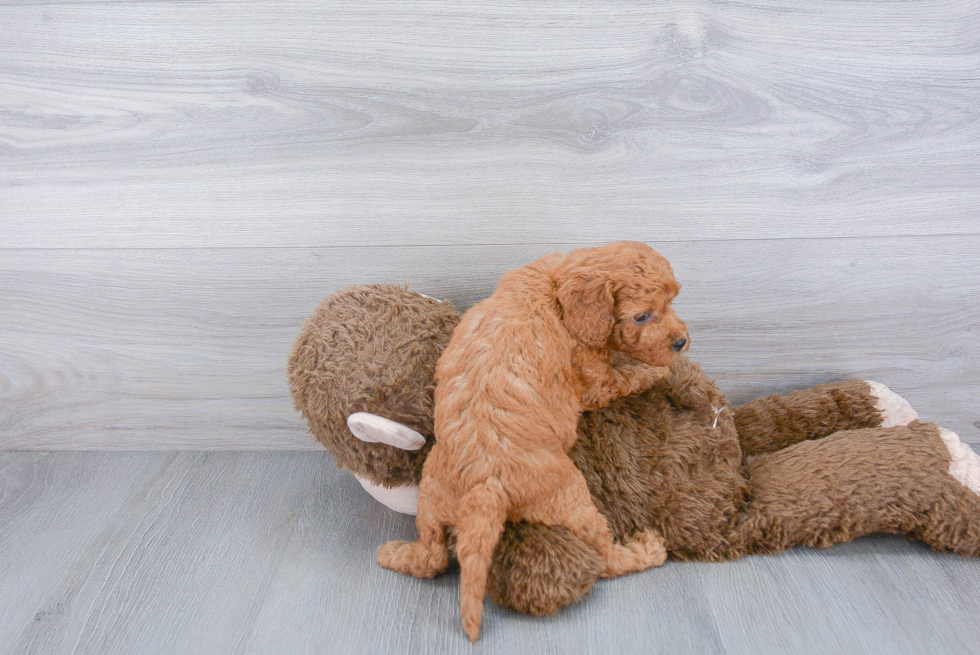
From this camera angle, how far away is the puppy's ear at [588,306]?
30.6 inches

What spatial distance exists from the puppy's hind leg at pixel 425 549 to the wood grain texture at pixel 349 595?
23 millimetres

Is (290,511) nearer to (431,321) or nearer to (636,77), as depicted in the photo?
(431,321)

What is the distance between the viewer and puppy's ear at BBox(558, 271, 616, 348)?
2.55 ft

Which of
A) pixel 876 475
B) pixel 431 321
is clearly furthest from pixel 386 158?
pixel 876 475

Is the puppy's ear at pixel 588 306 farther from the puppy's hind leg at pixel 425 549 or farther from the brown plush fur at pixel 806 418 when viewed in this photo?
the brown plush fur at pixel 806 418

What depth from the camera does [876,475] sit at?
33.4 inches

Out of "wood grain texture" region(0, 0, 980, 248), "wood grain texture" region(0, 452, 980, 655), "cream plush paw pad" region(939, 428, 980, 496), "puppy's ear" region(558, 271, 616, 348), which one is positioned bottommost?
"wood grain texture" region(0, 452, 980, 655)

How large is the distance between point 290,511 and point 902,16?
1.17 meters

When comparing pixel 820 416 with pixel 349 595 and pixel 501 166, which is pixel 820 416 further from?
pixel 349 595

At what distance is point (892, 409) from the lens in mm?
1006

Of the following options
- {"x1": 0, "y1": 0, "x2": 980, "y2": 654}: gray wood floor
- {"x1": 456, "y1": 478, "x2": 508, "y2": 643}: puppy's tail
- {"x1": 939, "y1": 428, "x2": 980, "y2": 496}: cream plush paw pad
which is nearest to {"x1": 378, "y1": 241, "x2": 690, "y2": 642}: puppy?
{"x1": 456, "y1": 478, "x2": 508, "y2": 643}: puppy's tail

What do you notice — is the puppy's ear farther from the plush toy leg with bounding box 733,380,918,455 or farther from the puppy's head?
the plush toy leg with bounding box 733,380,918,455

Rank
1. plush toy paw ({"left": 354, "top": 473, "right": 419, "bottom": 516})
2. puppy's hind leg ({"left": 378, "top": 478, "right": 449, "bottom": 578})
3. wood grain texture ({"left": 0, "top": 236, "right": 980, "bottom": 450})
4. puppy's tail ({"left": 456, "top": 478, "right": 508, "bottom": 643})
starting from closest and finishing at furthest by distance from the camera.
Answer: puppy's tail ({"left": 456, "top": 478, "right": 508, "bottom": 643})
puppy's hind leg ({"left": 378, "top": 478, "right": 449, "bottom": 578})
plush toy paw ({"left": 354, "top": 473, "right": 419, "bottom": 516})
wood grain texture ({"left": 0, "top": 236, "right": 980, "bottom": 450})

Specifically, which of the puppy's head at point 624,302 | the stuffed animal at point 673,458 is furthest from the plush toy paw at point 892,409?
the puppy's head at point 624,302
